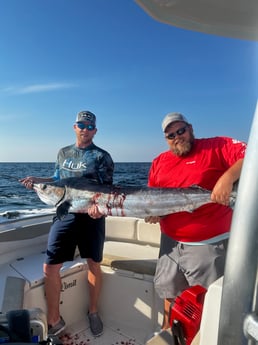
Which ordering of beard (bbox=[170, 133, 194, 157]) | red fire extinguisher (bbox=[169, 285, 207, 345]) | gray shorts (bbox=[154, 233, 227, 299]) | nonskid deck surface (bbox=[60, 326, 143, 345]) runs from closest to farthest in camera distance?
red fire extinguisher (bbox=[169, 285, 207, 345]) < gray shorts (bbox=[154, 233, 227, 299]) < beard (bbox=[170, 133, 194, 157]) < nonskid deck surface (bbox=[60, 326, 143, 345])

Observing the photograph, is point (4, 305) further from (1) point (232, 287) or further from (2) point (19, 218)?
(1) point (232, 287)

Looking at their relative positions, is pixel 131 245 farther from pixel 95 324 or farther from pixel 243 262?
pixel 243 262

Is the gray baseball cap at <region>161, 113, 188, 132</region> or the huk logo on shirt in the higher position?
the gray baseball cap at <region>161, 113, 188, 132</region>

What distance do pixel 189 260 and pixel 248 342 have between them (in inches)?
65.4

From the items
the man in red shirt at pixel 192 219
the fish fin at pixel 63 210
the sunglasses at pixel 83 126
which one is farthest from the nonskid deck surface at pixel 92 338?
the sunglasses at pixel 83 126

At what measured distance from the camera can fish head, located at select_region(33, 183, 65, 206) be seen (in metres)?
2.97

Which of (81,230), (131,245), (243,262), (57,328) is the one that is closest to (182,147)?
(81,230)

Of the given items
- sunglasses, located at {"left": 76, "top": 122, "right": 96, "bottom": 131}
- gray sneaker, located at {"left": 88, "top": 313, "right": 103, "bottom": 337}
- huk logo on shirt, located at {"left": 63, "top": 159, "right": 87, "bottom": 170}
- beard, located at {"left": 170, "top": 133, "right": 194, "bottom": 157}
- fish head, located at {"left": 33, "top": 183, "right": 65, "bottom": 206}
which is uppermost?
sunglasses, located at {"left": 76, "top": 122, "right": 96, "bottom": 131}

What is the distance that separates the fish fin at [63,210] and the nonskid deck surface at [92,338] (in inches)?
44.7

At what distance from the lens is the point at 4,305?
2.51 m

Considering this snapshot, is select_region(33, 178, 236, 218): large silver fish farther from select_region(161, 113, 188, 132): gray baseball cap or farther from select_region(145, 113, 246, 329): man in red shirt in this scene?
select_region(161, 113, 188, 132): gray baseball cap

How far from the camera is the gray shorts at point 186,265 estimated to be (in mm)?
2201

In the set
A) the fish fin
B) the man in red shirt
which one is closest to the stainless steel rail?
the man in red shirt

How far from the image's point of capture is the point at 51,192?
301 cm
